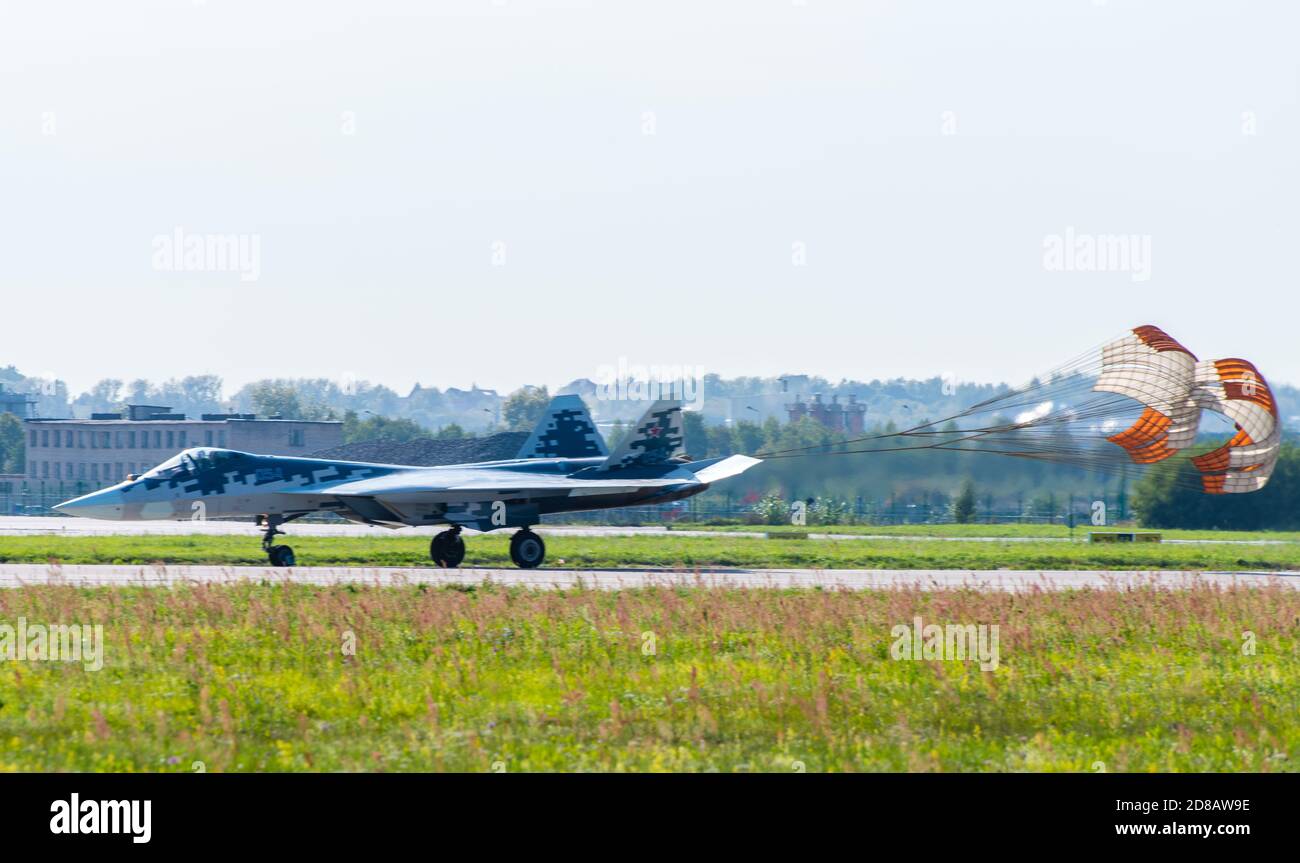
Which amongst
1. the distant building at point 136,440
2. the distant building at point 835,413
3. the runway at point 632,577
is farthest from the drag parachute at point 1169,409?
the distant building at point 835,413

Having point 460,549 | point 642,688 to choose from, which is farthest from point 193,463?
point 642,688

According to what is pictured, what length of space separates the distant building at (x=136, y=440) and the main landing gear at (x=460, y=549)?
79850 mm

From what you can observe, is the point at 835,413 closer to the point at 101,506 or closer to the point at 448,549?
the point at 448,549

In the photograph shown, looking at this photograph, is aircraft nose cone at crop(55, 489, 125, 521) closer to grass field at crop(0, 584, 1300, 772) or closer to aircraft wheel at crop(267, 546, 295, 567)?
aircraft wheel at crop(267, 546, 295, 567)

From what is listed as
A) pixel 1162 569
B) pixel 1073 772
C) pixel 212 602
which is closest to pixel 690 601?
pixel 212 602

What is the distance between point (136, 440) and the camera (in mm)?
111875

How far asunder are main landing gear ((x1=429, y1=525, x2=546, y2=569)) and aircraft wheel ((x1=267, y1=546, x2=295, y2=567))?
3230 millimetres

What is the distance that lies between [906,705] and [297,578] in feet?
54.1

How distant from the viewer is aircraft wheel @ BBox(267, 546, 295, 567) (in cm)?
3038

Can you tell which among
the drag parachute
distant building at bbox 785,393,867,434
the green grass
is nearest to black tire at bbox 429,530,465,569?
the green grass

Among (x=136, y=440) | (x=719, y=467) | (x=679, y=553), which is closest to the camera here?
(x=719, y=467)

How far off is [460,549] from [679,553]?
6.80 metres

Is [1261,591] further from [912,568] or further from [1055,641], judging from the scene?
[912,568]
